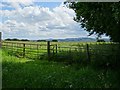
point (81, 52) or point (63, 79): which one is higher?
point (81, 52)

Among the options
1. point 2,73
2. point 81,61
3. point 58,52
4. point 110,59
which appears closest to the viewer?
point 2,73

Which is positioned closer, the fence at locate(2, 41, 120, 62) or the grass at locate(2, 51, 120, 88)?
the grass at locate(2, 51, 120, 88)

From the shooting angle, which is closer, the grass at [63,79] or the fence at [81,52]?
the grass at [63,79]

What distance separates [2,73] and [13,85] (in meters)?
3.18

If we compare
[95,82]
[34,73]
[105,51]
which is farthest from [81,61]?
[95,82]

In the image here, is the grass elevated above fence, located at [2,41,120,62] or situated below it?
below

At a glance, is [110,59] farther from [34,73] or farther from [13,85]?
[13,85]

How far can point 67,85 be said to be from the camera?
1487 cm

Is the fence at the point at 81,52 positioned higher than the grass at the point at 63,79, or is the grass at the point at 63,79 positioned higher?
the fence at the point at 81,52

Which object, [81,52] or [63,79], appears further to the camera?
[81,52]

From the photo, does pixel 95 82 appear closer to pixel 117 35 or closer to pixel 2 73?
pixel 2 73

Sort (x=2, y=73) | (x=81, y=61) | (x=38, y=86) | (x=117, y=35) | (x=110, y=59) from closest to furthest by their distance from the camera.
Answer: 1. (x=38, y=86)
2. (x=2, y=73)
3. (x=110, y=59)
4. (x=117, y=35)
5. (x=81, y=61)

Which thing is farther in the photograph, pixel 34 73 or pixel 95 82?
pixel 34 73

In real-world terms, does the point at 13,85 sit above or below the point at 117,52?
below
